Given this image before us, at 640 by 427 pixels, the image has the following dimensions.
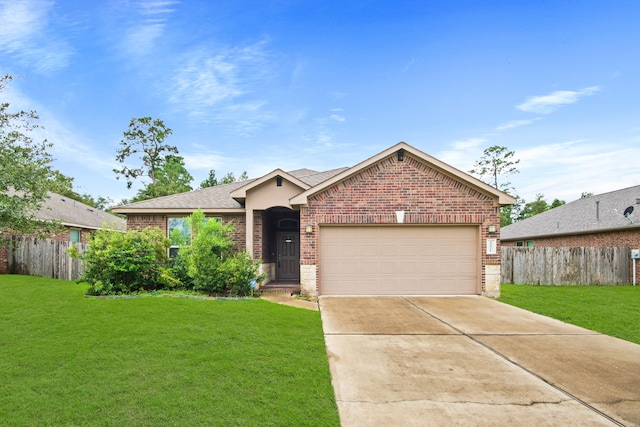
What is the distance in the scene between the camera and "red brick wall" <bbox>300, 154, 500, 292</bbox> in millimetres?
11141

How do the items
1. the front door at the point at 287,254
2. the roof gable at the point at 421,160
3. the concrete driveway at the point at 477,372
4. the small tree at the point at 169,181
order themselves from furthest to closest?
the small tree at the point at 169,181, the front door at the point at 287,254, the roof gable at the point at 421,160, the concrete driveway at the point at 477,372

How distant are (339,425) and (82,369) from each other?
342 cm

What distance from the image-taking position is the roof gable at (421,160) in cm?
1102

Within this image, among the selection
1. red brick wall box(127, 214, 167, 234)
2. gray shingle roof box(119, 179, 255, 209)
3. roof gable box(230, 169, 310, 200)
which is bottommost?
red brick wall box(127, 214, 167, 234)

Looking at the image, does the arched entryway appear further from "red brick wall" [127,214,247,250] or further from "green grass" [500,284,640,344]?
"green grass" [500,284,640,344]

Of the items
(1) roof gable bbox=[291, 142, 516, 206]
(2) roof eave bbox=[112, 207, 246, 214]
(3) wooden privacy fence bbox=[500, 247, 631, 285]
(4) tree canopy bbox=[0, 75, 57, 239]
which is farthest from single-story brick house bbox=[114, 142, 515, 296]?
(4) tree canopy bbox=[0, 75, 57, 239]

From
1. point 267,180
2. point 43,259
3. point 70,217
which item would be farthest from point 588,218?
point 70,217

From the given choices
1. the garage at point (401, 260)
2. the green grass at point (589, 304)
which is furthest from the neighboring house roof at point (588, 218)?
the garage at point (401, 260)

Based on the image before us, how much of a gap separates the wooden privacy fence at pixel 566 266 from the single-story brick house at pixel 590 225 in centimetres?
106

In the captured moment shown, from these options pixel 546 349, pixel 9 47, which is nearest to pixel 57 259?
pixel 9 47

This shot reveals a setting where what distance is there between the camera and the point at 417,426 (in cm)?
349

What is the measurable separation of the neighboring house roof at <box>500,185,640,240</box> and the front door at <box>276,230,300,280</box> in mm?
13574

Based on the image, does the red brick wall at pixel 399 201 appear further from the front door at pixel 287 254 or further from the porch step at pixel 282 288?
the front door at pixel 287 254

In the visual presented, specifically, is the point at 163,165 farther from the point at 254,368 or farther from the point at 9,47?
the point at 254,368
